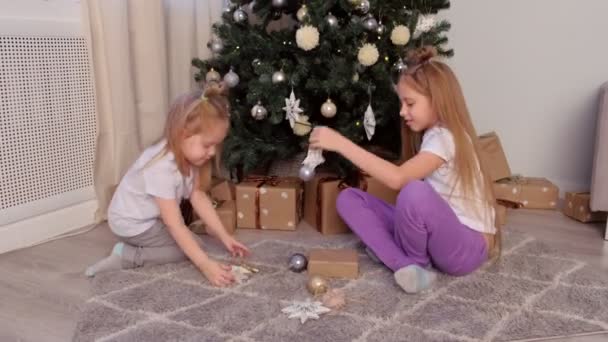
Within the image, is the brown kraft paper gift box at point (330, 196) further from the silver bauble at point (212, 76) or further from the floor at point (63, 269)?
the silver bauble at point (212, 76)

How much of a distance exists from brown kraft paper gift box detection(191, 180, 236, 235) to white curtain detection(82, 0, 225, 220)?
359mm

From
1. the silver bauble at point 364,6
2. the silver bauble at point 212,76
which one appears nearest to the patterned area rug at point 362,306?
the silver bauble at point 212,76

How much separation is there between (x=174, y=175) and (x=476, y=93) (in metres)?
1.66

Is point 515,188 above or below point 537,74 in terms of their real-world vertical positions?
below

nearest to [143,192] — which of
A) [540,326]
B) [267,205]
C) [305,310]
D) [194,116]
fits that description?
[194,116]

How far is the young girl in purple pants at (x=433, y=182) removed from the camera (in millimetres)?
1566

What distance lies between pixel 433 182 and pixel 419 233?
0.18 meters

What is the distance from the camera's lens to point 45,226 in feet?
6.63

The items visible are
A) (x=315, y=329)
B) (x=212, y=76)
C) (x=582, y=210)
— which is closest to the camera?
(x=315, y=329)

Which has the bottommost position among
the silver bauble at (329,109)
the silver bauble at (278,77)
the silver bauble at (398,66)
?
the silver bauble at (329,109)

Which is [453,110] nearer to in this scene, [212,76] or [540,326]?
[540,326]

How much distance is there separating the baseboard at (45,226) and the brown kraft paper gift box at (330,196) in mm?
A: 863

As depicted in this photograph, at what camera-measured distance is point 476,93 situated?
2.71 metres

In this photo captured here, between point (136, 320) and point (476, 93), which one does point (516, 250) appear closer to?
point (476, 93)
